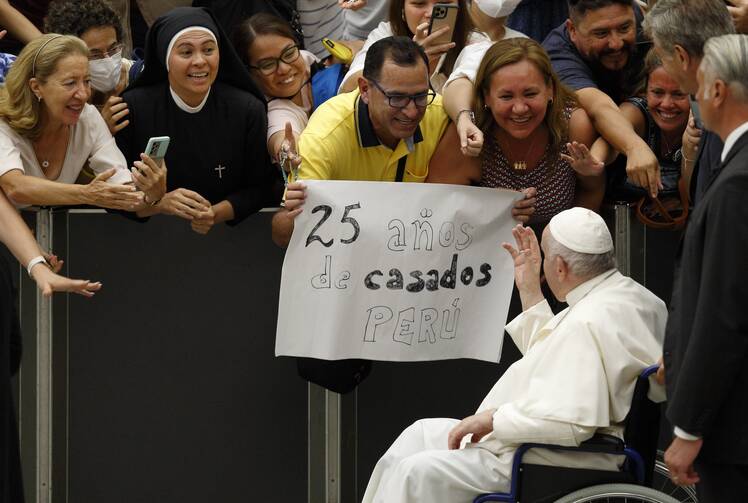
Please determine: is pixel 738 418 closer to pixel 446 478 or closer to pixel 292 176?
pixel 446 478

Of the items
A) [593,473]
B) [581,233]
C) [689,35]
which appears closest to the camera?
[689,35]

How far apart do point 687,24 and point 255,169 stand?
2.37m

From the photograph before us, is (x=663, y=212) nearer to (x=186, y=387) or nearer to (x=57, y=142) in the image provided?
(x=186, y=387)

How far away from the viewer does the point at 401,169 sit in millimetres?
6922

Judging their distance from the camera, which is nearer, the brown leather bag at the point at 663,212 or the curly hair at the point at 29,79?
the curly hair at the point at 29,79

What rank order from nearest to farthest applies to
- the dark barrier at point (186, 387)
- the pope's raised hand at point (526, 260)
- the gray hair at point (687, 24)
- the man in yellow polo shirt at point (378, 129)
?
the gray hair at point (687, 24)
the pope's raised hand at point (526, 260)
the man in yellow polo shirt at point (378, 129)
the dark barrier at point (186, 387)

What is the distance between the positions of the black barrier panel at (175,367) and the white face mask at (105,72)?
68 centimetres

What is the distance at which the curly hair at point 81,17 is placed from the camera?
7141 millimetres

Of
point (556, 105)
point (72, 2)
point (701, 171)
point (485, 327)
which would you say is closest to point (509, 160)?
point (556, 105)

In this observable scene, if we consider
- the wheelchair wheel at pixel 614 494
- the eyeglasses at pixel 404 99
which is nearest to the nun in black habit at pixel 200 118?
the eyeglasses at pixel 404 99

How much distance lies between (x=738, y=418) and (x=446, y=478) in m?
1.29

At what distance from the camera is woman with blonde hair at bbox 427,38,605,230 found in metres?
6.72

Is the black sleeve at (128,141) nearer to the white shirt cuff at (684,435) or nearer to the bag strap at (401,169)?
the bag strap at (401,169)

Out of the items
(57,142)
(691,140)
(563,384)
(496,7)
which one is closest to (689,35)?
(691,140)
